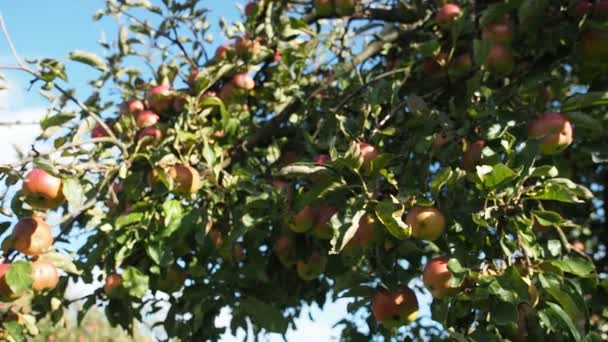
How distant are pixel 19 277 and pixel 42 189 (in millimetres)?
198

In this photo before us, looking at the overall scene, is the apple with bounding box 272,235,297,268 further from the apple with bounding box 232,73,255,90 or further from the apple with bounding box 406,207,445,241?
the apple with bounding box 232,73,255,90

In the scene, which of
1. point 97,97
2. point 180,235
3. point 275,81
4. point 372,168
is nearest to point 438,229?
point 372,168

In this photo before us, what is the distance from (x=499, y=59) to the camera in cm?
181

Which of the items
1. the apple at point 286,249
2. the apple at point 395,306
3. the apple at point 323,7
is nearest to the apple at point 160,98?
the apple at point 323,7

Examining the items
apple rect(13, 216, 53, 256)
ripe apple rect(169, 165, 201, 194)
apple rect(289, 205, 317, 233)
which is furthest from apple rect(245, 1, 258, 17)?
apple rect(13, 216, 53, 256)

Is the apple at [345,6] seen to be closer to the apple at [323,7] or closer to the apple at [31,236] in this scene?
the apple at [323,7]

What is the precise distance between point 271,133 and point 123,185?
0.51m

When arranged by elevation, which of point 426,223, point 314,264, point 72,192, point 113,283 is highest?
point 72,192

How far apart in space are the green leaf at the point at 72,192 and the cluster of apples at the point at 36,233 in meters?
0.07

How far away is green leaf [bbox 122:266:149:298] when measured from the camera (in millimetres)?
1780

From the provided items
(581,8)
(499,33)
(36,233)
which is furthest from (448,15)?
(36,233)

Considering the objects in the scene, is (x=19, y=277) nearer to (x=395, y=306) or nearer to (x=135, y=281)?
(x=135, y=281)

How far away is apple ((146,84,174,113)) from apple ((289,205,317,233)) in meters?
0.77

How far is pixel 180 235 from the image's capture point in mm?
1771
